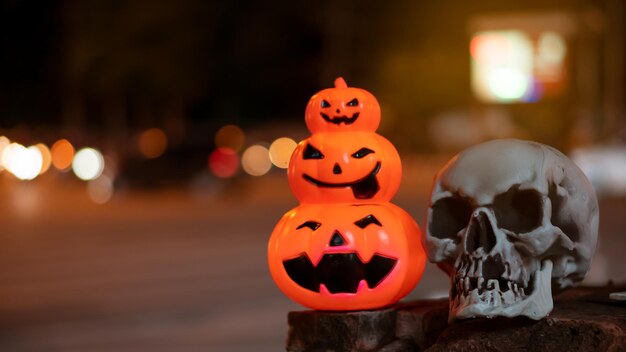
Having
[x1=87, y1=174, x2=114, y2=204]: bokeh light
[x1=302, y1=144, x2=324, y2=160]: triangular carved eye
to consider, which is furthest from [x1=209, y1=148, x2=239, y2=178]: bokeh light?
[x1=302, y1=144, x2=324, y2=160]: triangular carved eye

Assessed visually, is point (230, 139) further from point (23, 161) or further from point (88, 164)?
point (23, 161)

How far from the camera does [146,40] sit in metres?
43.5

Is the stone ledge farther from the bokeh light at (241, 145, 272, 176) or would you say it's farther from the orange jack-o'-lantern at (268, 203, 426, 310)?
the bokeh light at (241, 145, 272, 176)

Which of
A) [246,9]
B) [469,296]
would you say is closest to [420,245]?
[469,296]

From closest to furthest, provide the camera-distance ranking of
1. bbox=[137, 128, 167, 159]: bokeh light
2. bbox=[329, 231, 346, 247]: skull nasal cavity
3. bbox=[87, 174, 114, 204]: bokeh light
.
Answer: bbox=[329, 231, 346, 247]: skull nasal cavity
bbox=[87, 174, 114, 204]: bokeh light
bbox=[137, 128, 167, 159]: bokeh light

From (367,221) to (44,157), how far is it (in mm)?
30615

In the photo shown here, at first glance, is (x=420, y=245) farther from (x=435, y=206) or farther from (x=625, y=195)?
(x=625, y=195)

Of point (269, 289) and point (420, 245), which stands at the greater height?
point (420, 245)

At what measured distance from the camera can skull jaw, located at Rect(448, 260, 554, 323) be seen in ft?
10.6

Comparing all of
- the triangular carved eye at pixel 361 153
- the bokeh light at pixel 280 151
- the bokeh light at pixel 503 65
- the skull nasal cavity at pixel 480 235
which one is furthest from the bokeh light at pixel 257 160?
the skull nasal cavity at pixel 480 235

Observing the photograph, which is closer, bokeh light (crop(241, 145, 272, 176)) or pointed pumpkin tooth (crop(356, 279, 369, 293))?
pointed pumpkin tooth (crop(356, 279, 369, 293))

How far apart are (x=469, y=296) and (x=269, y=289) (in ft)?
23.4

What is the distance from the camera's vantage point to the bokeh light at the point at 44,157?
32.6m

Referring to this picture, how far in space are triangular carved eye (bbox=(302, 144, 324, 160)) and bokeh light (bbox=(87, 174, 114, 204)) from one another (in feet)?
68.4
